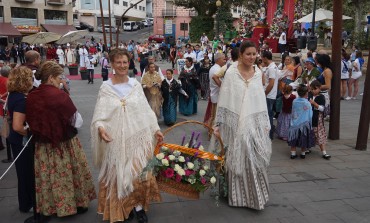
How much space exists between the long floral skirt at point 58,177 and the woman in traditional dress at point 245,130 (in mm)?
1636

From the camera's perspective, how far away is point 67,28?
3919 centimetres

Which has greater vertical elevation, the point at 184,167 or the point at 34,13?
the point at 34,13

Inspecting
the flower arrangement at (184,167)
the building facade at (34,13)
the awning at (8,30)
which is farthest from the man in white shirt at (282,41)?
the building facade at (34,13)

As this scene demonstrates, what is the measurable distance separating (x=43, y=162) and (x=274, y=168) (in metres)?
3.49

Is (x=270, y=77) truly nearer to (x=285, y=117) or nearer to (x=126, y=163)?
(x=285, y=117)

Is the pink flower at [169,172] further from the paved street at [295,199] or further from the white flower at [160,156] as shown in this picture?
the paved street at [295,199]

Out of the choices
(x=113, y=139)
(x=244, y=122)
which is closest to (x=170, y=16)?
(x=244, y=122)

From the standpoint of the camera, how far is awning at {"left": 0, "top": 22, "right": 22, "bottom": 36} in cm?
3116

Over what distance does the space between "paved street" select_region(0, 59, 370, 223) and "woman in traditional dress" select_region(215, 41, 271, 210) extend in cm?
25

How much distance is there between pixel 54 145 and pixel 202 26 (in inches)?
1306

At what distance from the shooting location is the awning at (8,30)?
102 ft

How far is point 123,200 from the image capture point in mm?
3660

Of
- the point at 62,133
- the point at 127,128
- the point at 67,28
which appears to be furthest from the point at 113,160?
the point at 67,28

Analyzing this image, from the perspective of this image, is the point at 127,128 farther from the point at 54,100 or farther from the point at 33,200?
the point at 33,200
